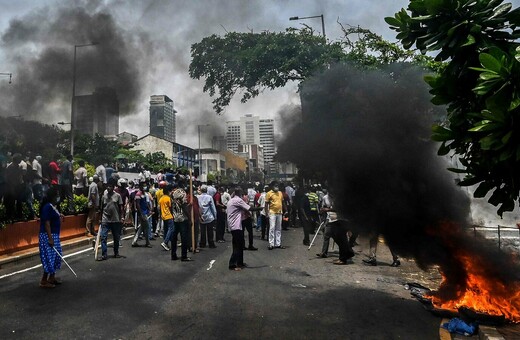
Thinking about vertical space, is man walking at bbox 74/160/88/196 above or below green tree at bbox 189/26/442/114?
below

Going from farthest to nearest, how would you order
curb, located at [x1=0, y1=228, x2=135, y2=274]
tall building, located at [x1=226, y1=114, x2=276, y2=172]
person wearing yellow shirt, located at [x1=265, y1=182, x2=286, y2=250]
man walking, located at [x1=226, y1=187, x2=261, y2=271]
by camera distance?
tall building, located at [x1=226, y1=114, x2=276, y2=172] < person wearing yellow shirt, located at [x1=265, y1=182, x2=286, y2=250] < man walking, located at [x1=226, y1=187, x2=261, y2=271] < curb, located at [x1=0, y1=228, x2=135, y2=274]

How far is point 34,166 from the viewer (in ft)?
33.9

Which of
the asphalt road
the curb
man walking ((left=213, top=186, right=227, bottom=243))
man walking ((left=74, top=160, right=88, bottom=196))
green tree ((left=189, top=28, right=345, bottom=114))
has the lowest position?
the asphalt road

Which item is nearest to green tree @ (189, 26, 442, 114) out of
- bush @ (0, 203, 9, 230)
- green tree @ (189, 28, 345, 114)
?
green tree @ (189, 28, 345, 114)

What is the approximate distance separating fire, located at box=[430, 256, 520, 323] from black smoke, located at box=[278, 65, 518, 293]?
0.21 metres

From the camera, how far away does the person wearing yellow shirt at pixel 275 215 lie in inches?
411

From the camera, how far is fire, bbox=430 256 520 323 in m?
5.00

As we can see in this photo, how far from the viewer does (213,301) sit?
18.4 feet

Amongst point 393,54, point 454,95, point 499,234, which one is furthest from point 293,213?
point 454,95

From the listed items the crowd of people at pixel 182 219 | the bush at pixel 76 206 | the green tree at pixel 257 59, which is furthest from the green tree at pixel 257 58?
the bush at pixel 76 206

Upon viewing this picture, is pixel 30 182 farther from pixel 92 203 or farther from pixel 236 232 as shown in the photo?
pixel 236 232

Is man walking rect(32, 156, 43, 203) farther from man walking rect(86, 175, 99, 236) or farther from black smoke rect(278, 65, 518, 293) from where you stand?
black smoke rect(278, 65, 518, 293)

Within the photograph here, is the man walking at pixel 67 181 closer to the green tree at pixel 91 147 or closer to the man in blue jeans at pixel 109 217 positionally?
the man in blue jeans at pixel 109 217

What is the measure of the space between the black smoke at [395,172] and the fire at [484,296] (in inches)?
8.3
